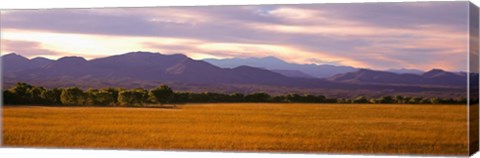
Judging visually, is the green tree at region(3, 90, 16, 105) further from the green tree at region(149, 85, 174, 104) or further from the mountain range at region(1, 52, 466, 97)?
the green tree at region(149, 85, 174, 104)

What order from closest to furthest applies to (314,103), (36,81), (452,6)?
(452,6) < (314,103) < (36,81)

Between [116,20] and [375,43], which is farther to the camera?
[116,20]

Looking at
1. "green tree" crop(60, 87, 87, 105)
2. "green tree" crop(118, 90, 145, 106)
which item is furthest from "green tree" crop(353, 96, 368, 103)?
"green tree" crop(60, 87, 87, 105)

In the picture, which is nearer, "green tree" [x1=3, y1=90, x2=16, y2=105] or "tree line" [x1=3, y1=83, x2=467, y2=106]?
"tree line" [x1=3, y1=83, x2=467, y2=106]

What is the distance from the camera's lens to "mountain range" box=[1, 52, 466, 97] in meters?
17.3

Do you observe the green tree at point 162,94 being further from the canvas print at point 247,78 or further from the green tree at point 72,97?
the green tree at point 72,97

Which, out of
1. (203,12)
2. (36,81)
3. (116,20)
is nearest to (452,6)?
(203,12)

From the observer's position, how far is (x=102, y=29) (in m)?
18.5

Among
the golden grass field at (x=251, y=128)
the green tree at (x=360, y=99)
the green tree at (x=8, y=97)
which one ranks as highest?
the green tree at (x=360, y=99)

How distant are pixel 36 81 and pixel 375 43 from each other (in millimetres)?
5463

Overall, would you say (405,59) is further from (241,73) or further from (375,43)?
(241,73)

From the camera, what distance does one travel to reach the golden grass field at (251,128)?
17094mm

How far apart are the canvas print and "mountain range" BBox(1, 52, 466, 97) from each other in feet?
0.07

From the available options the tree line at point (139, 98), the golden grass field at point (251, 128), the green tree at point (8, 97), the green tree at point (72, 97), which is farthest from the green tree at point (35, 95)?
the green tree at point (72, 97)
